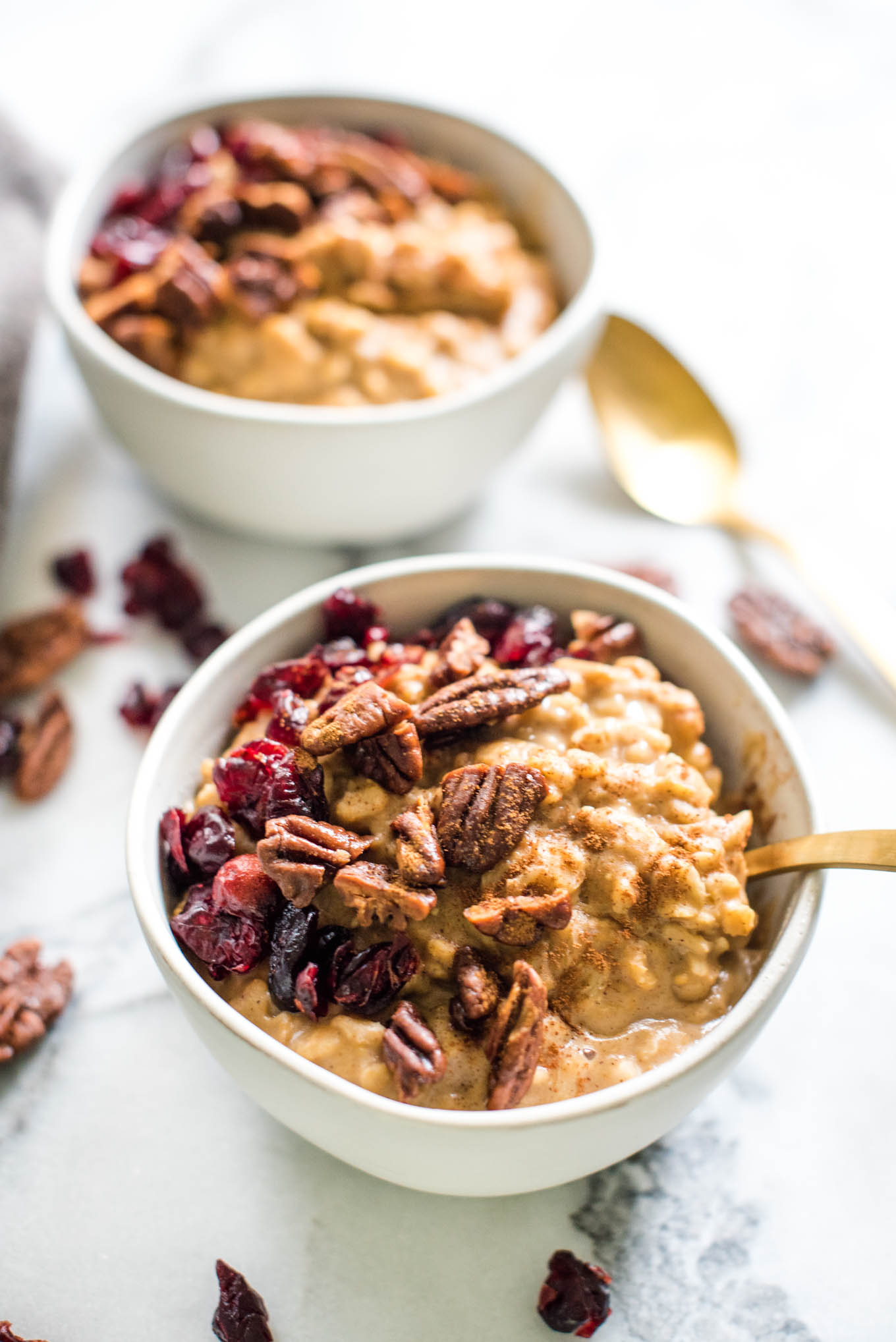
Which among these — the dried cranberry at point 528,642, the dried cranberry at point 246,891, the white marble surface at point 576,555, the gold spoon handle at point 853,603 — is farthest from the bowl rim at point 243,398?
the dried cranberry at point 246,891

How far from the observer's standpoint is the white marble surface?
1675 millimetres

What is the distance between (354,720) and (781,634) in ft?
3.69

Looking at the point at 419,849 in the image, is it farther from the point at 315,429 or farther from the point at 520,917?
the point at 315,429

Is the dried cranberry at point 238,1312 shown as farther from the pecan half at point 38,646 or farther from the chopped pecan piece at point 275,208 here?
the chopped pecan piece at point 275,208

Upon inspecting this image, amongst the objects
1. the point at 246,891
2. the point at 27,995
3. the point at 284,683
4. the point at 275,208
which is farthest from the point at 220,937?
the point at 275,208

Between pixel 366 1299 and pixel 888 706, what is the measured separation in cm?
144

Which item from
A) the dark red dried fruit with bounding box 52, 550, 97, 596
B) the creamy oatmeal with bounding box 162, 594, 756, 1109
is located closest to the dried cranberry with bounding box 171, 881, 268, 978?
the creamy oatmeal with bounding box 162, 594, 756, 1109

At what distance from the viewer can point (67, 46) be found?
360 centimetres

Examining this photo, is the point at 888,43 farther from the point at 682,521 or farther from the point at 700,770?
the point at 700,770

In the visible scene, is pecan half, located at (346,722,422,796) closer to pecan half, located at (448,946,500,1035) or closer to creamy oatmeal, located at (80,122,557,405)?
pecan half, located at (448,946,500,1035)

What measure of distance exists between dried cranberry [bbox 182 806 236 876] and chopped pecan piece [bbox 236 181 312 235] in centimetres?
138

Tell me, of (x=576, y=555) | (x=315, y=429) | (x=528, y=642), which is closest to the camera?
(x=528, y=642)

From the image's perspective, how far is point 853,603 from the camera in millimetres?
2340

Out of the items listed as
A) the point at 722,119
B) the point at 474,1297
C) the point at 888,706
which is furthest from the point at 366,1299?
the point at 722,119
